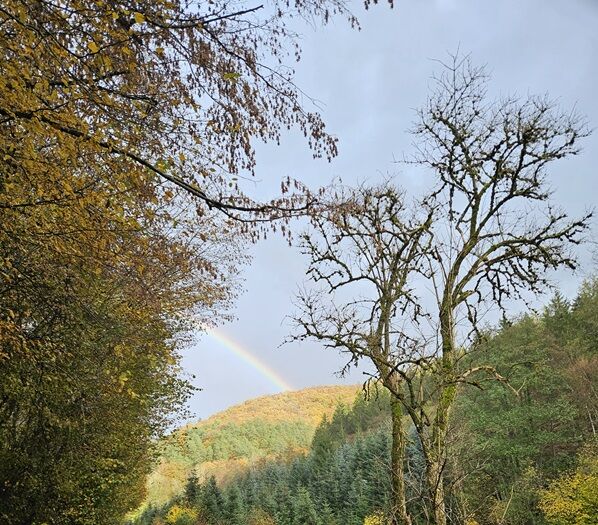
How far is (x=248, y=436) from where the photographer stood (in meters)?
117

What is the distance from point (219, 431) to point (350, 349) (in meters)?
122

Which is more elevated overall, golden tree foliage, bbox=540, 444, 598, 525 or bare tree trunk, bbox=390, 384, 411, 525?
bare tree trunk, bbox=390, 384, 411, 525

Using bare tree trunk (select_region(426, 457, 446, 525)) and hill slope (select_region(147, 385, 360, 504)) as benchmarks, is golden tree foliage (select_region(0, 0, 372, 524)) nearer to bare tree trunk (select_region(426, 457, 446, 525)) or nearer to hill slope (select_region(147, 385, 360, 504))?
bare tree trunk (select_region(426, 457, 446, 525))

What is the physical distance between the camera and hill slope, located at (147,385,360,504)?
92.7 metres

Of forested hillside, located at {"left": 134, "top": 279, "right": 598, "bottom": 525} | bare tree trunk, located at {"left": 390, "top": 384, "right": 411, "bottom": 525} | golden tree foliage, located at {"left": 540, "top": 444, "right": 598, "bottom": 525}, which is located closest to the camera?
bare tree trunk, located at {"left": 390, "top": 384, "right": 411, "bottom": 525}

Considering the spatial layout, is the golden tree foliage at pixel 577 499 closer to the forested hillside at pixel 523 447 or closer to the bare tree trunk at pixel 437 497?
the forested hillside at pixel 523 447

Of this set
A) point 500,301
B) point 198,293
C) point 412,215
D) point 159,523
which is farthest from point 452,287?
point 159,523

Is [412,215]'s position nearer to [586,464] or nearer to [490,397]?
[586,464]

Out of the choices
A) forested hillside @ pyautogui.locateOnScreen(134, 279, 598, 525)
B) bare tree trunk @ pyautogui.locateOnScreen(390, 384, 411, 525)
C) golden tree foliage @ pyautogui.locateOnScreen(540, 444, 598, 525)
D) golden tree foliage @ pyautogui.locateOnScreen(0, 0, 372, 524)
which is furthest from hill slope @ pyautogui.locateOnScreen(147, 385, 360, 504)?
golden tree foliage @ pyautogui.locateOnScreen(0, 0, 372, 524)

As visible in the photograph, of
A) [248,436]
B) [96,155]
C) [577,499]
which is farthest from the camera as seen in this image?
[248,436]

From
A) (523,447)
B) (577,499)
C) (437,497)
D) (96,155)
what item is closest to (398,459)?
(437,497)

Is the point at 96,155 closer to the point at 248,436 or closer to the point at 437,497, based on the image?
the point at 437,497

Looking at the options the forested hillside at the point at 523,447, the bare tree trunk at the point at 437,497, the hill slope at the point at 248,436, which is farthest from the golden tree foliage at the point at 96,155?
the hill slope at the point at 248,436

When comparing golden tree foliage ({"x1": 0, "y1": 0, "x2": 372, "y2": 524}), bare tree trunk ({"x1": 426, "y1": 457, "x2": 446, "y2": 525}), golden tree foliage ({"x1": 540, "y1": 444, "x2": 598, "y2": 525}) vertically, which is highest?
golden tree foliage ({"x1": 0, "y1": 0, "x2": 372, "y2": 524})
